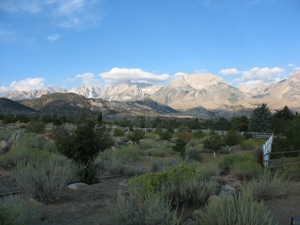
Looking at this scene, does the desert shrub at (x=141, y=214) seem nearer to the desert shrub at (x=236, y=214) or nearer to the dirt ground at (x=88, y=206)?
the dirt ground at (x=88, y=206)

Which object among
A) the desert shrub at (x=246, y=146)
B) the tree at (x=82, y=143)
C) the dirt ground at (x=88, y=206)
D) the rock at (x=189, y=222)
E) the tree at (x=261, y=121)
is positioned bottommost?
the dirt ground at (x=88, y=206)

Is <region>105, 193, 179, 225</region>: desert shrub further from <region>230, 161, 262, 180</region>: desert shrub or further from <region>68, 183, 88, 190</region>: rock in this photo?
<region>230, 161, 262, 180</region>: desert shrub

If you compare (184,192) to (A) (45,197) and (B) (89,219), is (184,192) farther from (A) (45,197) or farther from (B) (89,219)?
(A) (45,197)

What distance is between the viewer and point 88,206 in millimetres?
10008

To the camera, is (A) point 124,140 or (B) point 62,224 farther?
(A) point 124,140

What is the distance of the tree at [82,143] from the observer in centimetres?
1486

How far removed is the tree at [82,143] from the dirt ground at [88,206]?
163 cm

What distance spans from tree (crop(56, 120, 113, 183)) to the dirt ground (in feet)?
5.33

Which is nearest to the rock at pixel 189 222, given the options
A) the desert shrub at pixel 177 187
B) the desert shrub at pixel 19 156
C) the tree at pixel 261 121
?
the desert shrub at pixel 177 187

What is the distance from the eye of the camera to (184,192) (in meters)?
9.62

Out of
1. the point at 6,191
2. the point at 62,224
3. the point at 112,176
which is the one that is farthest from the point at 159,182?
the point at 112,176

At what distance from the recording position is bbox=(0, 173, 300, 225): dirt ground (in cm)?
855

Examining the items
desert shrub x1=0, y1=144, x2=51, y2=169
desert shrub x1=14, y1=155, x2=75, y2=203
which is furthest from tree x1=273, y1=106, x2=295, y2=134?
desert shrub x1=14, y1=155, x2=75, y2=203

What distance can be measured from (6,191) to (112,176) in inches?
230
